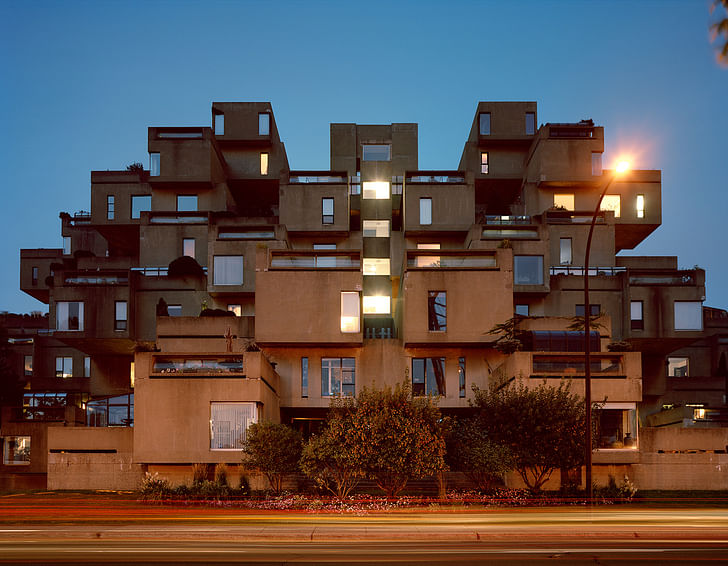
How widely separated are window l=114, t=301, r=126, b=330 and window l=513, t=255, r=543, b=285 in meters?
25.9

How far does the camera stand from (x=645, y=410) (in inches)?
1969

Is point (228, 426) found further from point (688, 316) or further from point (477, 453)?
point (688, 316)

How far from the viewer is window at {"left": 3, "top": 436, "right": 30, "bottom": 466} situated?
44000 mm

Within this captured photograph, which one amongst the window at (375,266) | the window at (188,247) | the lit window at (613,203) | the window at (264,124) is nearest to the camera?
the window at (188,247)

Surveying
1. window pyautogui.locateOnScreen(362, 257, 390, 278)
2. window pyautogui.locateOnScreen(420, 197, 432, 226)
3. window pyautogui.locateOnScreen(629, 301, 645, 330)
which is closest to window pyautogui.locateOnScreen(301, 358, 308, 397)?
window pyautogui.locateOnScreen(420, 197, 432, 226)

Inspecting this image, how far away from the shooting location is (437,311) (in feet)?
127

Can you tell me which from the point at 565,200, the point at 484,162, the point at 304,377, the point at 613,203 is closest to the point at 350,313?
the point at 304,377

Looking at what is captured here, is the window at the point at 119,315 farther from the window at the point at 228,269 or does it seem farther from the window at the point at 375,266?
the window at the point at 375,266

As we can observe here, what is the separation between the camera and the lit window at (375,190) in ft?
189

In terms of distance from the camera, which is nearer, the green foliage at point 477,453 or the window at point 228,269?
the green foliage at point 477,453

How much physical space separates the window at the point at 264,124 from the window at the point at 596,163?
86.9 ft

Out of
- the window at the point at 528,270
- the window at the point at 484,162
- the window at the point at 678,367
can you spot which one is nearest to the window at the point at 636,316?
the window at the point at 528,270

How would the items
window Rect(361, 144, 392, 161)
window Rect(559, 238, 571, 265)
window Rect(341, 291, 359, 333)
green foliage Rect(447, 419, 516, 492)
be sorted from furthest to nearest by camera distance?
window Rect(361, 144, 392, 161), window Rect(559, 238, 571, 265), window Rect(341, 291, 359, 333), green foliage Rect(447, 419, 516, 492)

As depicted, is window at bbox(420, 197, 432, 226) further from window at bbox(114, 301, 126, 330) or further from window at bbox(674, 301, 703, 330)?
window at bbox(114, 301, 126, 330)
